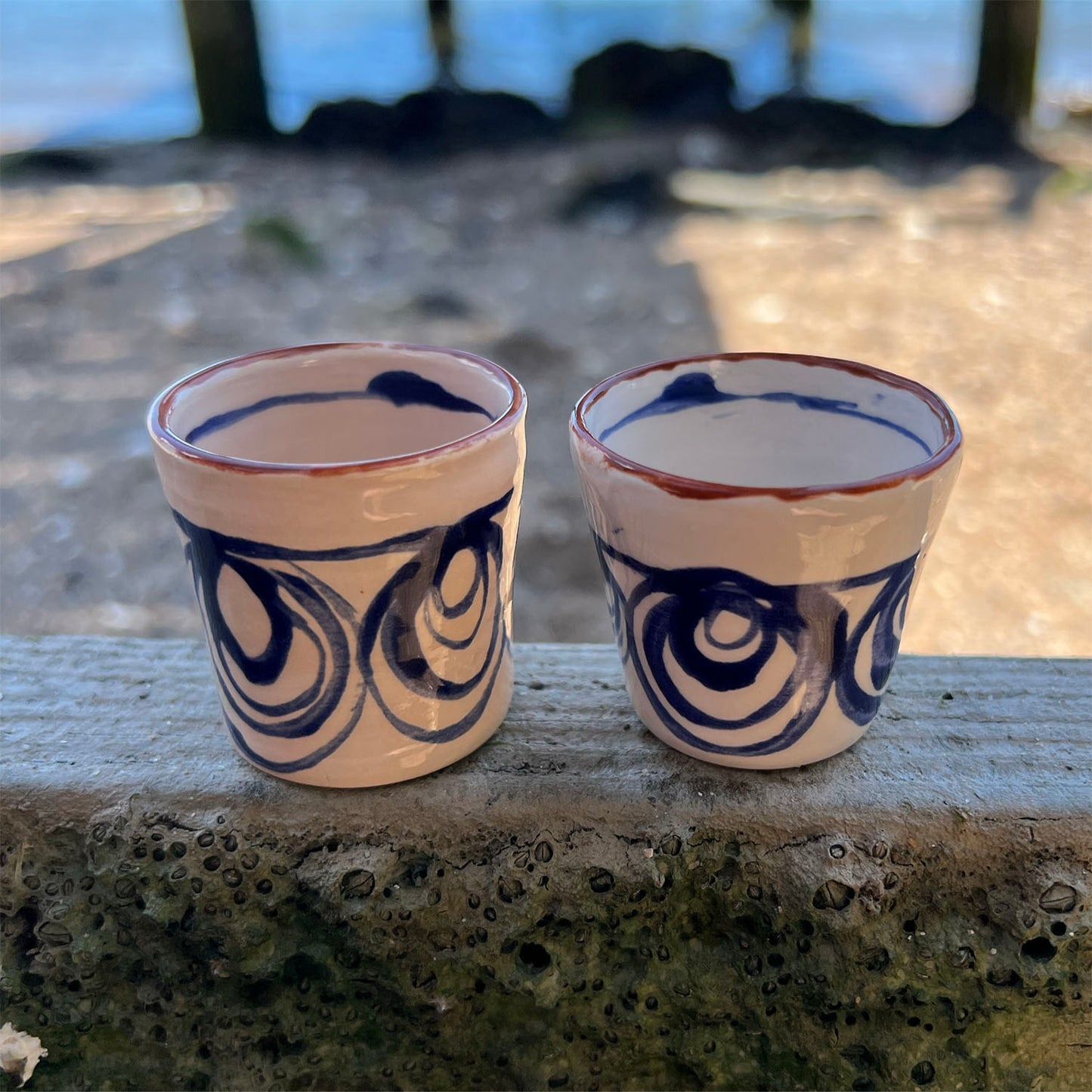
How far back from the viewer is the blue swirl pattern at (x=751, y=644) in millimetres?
649

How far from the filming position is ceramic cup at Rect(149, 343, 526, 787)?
63 cm

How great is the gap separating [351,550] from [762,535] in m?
0.22

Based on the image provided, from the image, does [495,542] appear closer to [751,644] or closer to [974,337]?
[751,644]

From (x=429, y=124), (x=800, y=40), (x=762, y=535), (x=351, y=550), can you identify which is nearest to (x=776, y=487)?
(x=762, y=535)

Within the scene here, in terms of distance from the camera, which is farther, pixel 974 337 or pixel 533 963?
pixel 974 337

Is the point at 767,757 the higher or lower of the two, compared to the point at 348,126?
higher

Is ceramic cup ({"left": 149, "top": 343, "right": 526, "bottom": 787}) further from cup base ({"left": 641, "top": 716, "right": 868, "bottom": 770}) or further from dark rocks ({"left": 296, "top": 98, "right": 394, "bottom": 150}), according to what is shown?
dark rocks ({"left": 296, "top": 98, "right": 394, "bottom": 150})

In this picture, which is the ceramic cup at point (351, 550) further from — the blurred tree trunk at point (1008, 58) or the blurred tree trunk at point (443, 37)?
the blurred tree trunk at point (443, 37)

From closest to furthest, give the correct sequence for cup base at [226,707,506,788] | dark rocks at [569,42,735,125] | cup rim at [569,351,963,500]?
cup rim at [569,351,963,500]
cup base at [226,707,506,788]
dark rocks at [569,42,735,125]

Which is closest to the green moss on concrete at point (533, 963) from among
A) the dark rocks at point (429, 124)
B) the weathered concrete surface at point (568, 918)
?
the weathered concrete surface at point (568, 918)

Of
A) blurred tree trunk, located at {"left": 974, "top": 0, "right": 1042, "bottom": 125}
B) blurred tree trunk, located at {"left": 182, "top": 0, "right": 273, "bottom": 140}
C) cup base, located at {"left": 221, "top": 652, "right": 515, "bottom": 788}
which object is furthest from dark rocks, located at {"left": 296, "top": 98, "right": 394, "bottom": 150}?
cup base, located at {"left": 221, "top": 652, "right": 515, "bottom": 788}

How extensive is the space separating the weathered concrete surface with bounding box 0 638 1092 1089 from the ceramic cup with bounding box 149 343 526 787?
58 mm

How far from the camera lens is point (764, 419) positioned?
812mm

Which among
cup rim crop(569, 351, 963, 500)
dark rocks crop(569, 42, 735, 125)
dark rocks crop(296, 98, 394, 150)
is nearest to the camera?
cup rim crop(569, 351, 963, 500)
